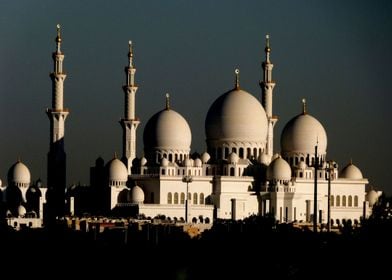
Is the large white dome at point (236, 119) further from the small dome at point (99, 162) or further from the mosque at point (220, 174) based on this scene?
the small dome at point (99, 162)

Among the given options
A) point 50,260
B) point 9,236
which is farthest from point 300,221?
point 50,260

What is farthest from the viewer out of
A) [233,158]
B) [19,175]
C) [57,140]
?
[19,175]

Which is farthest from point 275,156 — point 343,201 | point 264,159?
point 343,201

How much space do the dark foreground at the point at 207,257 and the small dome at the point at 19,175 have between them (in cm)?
4126

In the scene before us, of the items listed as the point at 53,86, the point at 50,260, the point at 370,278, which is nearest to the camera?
the point at 370,278

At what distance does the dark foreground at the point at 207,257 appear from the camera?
1318 inches

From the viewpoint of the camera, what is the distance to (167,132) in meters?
83.1

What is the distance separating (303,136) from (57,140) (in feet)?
48.4

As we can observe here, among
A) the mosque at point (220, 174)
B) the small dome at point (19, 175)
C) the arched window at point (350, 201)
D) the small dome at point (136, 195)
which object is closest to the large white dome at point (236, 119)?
the mosque at point (220, 174)

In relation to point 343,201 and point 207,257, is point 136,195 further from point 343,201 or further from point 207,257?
point 207,257

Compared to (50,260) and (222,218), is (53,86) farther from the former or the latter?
(50,260)

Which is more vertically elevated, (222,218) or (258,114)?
(258,114)

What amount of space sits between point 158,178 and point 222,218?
392 centimetres

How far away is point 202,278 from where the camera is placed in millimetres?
32500
